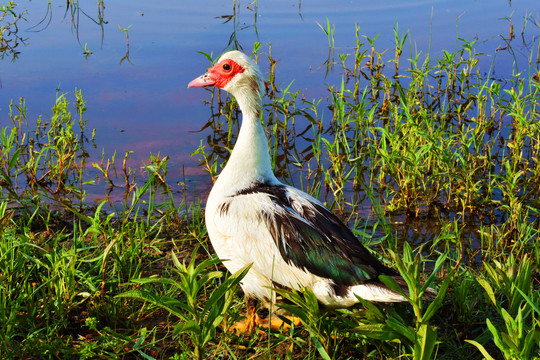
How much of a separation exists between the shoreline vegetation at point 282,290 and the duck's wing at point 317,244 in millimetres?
178

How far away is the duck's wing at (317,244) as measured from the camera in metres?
2.84

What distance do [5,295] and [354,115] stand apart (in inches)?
147

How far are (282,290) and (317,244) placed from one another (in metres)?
0.38

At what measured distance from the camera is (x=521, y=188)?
484 centimetres

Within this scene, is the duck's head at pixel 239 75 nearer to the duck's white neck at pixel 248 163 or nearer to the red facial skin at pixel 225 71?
the red facial skin at pixel 225 71

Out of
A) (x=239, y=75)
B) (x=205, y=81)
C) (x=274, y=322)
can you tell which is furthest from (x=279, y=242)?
(x=205, y=81)

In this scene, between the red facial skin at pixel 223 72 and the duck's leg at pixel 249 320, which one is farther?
the red facial skin at pixel 223 72

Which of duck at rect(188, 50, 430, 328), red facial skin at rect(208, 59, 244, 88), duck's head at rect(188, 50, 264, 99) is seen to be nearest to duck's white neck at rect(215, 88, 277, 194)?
duck at rect(188, 50, 430, 328)

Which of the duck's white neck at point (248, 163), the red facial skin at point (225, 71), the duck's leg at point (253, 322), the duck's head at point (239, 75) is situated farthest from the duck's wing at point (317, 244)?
the red facial skin at point (225, 71)

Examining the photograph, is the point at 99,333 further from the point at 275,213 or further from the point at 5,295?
the point at 275,213

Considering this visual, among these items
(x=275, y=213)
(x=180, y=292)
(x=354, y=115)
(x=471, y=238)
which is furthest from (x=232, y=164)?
(x=354, y=115)

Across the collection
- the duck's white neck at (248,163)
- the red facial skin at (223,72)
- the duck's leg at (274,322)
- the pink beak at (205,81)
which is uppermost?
the red facial skin at (223,72)

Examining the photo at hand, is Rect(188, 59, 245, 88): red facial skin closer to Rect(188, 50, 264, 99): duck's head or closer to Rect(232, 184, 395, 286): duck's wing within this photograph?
Rect(188, 50, 264, 99): duck's head

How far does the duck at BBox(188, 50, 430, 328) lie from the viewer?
2.83 meters
